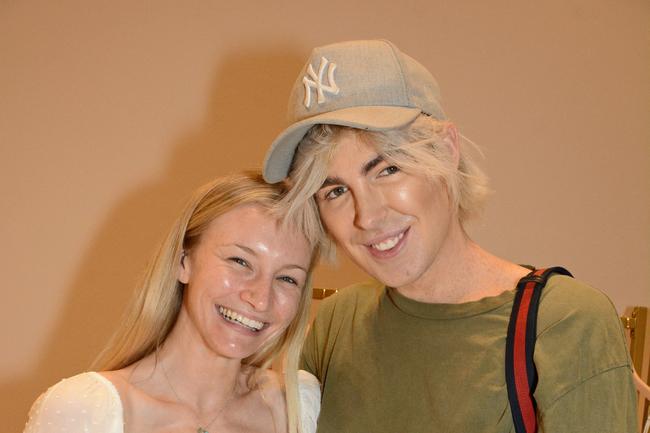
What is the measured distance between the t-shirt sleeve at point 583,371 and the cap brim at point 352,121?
387mm

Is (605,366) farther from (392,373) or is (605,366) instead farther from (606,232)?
(606,232)

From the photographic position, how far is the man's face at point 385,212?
1.45 m

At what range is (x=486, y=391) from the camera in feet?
4.60

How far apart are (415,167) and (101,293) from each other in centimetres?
170

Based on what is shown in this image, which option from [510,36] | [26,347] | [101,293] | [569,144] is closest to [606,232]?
[569,144]

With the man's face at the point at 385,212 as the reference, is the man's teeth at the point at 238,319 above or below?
below

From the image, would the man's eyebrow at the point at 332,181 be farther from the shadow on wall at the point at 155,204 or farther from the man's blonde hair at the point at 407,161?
the shadow on wall at the point at 155,204

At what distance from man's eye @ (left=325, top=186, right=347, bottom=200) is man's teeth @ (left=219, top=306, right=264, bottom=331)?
10.3 inches

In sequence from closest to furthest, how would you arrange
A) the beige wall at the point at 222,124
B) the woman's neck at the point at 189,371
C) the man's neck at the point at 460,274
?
the man's neck at the point at 460,274 < the woman's neck at the point at 189,371 < the beige wall at the point at 222,124

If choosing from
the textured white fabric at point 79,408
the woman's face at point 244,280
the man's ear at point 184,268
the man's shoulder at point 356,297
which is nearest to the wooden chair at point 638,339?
the man's shoulder at point 356,297

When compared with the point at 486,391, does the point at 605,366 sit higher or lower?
higher

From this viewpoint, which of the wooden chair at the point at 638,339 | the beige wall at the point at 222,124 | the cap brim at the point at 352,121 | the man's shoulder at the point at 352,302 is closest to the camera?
the cap brim at the point at 352,121

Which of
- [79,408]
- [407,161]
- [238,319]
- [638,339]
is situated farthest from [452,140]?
[638,339]

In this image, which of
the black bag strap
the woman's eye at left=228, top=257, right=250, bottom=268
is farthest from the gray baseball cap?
the black bag strap
